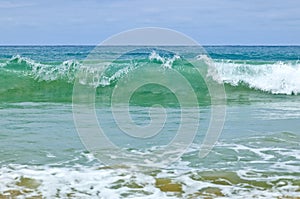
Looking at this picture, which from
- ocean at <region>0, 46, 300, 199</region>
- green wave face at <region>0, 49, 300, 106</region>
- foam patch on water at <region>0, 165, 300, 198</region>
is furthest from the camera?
green wave face at <region>0, 49, 300, 106</region>

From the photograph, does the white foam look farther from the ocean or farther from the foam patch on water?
the foam patch on water

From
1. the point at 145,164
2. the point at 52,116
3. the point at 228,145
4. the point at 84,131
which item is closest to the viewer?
the point at 145,164

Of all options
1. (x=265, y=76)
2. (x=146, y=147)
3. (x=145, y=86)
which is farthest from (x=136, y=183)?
(x=265, y=76)

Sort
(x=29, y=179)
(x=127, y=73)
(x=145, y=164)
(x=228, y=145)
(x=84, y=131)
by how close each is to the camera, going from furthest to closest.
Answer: (x=127, y=73), (x=84, y=131), (x=228, y=145), (x=145, y=164), (x=29, y=179)

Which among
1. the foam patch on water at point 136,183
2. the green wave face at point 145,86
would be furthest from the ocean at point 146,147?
the green wave face at point 145,86

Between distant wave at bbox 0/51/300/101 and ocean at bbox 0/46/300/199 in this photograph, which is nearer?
ocean at bbox 0/46/300/199

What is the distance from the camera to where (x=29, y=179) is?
642 cm

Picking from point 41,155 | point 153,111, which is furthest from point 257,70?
point 41,155

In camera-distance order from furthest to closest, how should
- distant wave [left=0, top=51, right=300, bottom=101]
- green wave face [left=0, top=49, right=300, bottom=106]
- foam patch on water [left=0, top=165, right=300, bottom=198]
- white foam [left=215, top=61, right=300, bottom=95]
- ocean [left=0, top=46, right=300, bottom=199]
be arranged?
white foam [left=215, top=61, right=300, bottom=95] → distant wave [left=0, top=51, right=300, bottom=101] → green wave face [left=0, top=49, right=300, bottom=106] → ocean [left=0, top=46, right=300, bottom=199] → foam patch on water [left=0, top=165, right=300, bottom=198]

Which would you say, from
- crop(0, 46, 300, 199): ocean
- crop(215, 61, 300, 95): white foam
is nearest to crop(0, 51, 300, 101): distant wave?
crop(215, 61, 300, 95): white foam

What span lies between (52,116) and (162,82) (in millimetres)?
9150

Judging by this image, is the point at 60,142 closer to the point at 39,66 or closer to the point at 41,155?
the point at 41,155

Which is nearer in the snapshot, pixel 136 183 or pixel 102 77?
pixel 136 183

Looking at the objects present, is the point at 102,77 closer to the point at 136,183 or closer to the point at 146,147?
the point at 146,147
